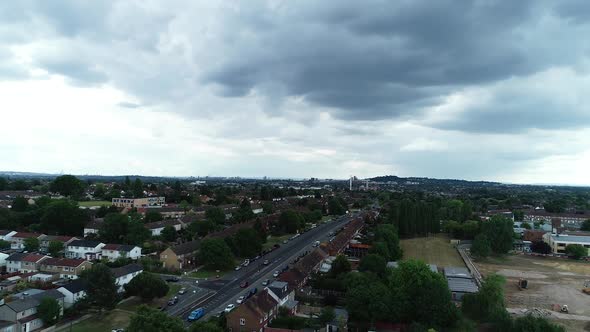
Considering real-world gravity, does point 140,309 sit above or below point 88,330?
above

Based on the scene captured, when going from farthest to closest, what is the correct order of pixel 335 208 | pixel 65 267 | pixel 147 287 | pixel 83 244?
pixel 335 208 < pixel 83 244 < pixel 65 267 < pixel 147 287

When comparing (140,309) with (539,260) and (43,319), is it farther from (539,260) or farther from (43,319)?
(539,260)

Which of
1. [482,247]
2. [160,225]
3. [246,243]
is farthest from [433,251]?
[160,225]

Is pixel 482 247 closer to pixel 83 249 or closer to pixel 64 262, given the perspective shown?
pixel 64 262

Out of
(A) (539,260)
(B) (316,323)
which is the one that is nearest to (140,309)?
(B) (316,323)

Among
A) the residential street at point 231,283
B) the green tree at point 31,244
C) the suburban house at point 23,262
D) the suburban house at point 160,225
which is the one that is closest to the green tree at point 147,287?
the residential street at point 231,283

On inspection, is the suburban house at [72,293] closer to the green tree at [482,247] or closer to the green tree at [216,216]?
the green tree at [216,216]
